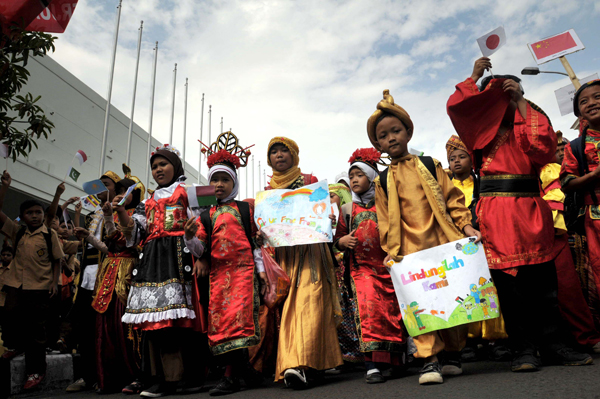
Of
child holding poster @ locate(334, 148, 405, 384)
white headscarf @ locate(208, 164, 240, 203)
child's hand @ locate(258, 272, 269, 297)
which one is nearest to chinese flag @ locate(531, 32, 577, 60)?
child holding poster @ locate(334, 148, 405, 384)

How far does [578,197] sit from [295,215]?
6.98 ft

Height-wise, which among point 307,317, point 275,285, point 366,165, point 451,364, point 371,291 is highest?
point 366,165

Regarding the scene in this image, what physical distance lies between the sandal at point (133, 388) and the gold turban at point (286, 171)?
6.64 feet

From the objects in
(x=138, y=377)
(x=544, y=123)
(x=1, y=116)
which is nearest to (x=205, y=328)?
(x=138, y=377)

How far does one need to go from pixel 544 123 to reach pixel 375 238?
1.51 m

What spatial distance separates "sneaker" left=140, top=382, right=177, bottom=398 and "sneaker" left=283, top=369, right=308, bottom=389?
0.98 metres

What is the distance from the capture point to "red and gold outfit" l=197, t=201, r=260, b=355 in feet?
11.6

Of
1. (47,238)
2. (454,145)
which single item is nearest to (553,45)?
(454,145)

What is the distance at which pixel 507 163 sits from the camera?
3.30m

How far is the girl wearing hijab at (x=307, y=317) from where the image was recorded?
3357mm

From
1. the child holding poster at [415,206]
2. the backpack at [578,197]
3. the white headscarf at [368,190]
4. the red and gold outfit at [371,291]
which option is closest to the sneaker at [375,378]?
the red and gold outfit at [371,291]

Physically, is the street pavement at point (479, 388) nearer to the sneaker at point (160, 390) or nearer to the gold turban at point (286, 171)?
the sneaker at point (160, 390)

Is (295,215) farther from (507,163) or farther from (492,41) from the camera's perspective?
(492,41)

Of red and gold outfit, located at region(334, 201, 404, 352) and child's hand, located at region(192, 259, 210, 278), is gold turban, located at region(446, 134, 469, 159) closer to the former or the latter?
red and gold outfit, located at region(334, 201, 404, 352)
